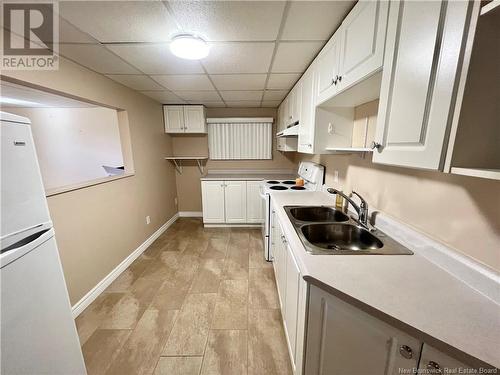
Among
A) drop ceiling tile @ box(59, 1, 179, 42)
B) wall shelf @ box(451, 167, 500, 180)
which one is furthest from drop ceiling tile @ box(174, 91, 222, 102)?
wall shelf @ box(451, 167, 500, 180)

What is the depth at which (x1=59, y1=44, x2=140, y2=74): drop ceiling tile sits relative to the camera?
5.04ft

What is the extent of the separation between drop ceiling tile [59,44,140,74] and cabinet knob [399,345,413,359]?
8.12 feet

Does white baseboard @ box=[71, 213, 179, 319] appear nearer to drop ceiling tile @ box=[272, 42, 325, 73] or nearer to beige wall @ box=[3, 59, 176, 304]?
beige wall @ box=[3, 59, 176, 304]

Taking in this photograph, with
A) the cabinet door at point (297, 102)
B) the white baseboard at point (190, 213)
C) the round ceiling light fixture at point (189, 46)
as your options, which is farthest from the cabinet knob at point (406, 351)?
the white baseboard at point (190, 213)

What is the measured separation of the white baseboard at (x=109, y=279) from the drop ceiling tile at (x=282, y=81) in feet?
9.28

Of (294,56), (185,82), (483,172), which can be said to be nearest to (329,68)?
(294,56)

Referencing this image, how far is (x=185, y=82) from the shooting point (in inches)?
93.7

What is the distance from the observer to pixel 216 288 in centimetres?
211

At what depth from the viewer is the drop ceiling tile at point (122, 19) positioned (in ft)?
3.56

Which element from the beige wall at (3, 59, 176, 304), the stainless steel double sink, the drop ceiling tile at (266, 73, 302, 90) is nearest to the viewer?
the stainless steel double sink

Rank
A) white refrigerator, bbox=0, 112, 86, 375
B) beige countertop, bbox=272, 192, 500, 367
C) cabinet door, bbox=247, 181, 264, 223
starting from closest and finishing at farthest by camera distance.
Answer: beige countertop, bbox=272, 192, 500, 367 < white refrigerator, bbox=0, 112, 86, 375 < cabinet door, bbox=247, 181, 264, 223

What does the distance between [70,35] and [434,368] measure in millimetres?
2541

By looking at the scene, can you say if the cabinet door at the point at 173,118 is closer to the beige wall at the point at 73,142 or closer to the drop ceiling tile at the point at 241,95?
the beige wall at the point at 73,142

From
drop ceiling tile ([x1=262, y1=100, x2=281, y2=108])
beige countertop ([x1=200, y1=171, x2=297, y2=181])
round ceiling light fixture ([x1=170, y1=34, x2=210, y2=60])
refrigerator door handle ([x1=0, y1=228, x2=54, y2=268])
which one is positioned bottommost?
beige countertop ([x1=200, y1=171, x2=297, y2=181])
